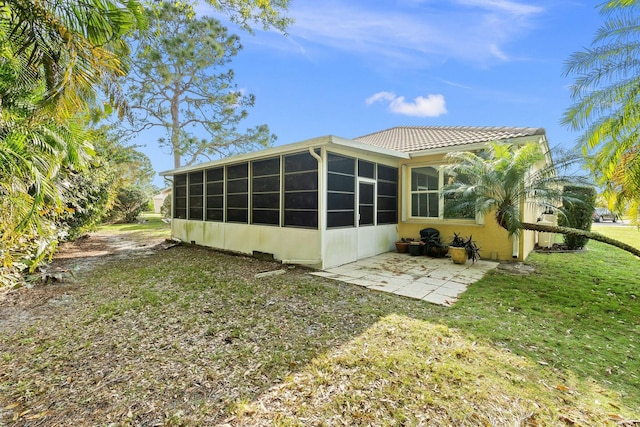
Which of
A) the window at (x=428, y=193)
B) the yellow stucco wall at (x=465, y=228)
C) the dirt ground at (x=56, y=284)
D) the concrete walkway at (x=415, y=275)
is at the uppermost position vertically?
the window at (x=428, y=193)

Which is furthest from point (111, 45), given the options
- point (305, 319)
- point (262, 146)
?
point (262, 146)

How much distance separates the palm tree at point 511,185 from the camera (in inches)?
263

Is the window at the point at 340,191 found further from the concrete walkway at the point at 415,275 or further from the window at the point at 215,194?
the window at the point at 215,194

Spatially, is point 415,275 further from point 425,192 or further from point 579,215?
point 579,215

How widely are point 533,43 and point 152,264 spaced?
12875mm

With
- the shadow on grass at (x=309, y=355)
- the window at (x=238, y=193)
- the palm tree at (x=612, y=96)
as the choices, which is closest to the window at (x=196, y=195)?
the window at (x=238, y=193)

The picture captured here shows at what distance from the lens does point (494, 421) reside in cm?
220

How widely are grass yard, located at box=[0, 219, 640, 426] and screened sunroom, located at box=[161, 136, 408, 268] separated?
6.59 ft

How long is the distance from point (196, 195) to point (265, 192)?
4.58 meters

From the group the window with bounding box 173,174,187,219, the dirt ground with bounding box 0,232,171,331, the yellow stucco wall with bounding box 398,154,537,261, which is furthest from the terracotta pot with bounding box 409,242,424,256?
the window with bounding box 173,174,187,219

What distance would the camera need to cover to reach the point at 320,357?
312cm

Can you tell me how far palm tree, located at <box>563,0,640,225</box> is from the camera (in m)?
5.14

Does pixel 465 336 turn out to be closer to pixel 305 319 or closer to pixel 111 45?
pixel 305 319

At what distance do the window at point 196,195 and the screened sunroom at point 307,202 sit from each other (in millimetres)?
442
